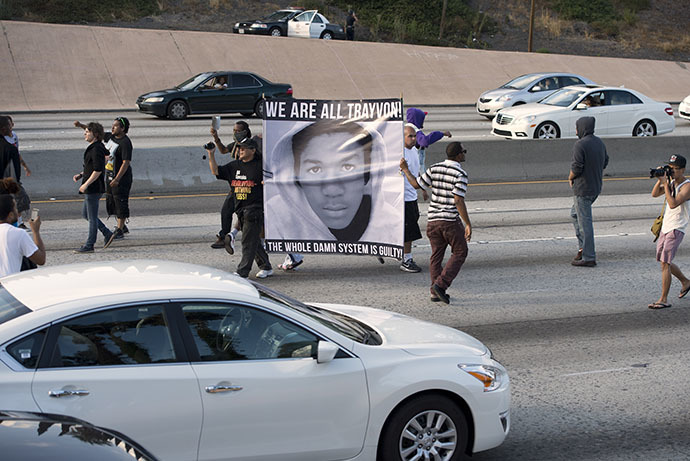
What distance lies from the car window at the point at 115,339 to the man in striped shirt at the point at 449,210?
504cm

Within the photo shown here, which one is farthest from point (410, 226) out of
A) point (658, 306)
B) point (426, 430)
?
point (426, 430)

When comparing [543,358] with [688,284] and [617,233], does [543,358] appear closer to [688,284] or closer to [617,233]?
[688,284]

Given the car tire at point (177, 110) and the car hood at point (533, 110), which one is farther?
the car tire at point (177, 110)

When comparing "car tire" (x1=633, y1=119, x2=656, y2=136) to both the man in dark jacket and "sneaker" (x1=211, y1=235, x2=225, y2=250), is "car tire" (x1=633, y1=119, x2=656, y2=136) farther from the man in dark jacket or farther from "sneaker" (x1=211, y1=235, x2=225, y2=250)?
"sneaker" (x1=211, y1=235, x2=225, y2=250)

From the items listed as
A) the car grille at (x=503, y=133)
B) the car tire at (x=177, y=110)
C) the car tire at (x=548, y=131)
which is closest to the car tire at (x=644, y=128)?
the car tire at (x=548, y=131)

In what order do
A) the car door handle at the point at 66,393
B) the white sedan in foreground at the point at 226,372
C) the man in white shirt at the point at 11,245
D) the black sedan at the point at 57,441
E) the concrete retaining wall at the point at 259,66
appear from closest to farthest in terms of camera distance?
the black sedan at the point at 57,441
the car door handle at the point at 66,393
the white sedan in foreground at the point at 226,372
the man in white shirt at the point at 11,245
the concrete retaining wall at the point at 259,66

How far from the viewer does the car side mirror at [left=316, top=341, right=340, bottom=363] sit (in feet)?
17.7

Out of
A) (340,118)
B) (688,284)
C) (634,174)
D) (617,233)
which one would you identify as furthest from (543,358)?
(634,174)

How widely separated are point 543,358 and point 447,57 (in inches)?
1396

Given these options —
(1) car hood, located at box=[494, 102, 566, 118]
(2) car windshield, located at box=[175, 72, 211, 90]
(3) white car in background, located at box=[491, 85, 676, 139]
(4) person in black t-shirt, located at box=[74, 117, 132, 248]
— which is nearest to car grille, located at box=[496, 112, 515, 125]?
(3) white car in background, located at box=[491, 85, 676, 139]

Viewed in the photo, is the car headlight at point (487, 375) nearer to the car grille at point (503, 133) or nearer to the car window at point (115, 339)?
the car window at point (115, 339)

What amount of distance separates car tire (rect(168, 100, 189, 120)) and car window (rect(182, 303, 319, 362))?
2426 cm

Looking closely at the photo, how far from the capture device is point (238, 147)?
11039 millimetres

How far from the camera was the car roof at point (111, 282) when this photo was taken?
17.2ft
